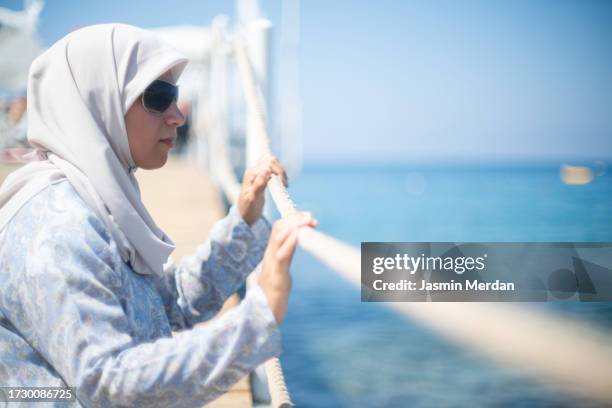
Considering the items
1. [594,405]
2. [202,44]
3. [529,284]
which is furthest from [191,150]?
[529,284]

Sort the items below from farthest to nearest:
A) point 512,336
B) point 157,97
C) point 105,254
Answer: point 157,97 → point 105,254 → point 512,336

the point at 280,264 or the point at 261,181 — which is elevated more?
the point at 261,181

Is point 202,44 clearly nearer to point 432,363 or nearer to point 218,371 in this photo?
point 432,363

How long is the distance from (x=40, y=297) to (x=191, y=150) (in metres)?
11.4

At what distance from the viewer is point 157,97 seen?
1.06 m

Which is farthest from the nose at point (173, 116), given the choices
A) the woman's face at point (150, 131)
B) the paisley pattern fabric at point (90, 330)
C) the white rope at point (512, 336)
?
the white rope at point (512, 336)

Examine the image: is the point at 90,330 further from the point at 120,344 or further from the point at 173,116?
the point at 173,116

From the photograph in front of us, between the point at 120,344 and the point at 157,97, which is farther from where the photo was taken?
the point at 157,97

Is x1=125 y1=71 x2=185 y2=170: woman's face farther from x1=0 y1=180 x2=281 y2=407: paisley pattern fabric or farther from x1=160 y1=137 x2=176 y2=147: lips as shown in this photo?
x1=0 y1=180 x2=281 y2=407: paisley pattern fabric

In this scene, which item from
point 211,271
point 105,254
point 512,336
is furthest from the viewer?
point 211,271

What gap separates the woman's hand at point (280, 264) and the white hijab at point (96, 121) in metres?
0.24

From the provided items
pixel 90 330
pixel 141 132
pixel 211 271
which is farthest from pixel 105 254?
pixel 211 271

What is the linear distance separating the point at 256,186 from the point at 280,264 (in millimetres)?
532

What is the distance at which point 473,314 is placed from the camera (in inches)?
31.6
